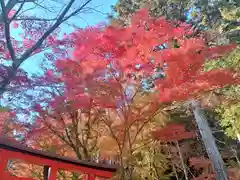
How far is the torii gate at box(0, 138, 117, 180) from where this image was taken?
394cm

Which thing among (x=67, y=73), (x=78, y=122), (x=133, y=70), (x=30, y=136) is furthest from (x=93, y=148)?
(x=133, y=70)

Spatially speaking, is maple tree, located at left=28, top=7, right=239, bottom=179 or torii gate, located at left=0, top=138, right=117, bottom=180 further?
maple tree, located at left=28, top=7, right=239, bottom=179

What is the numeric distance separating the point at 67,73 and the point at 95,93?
1.31m

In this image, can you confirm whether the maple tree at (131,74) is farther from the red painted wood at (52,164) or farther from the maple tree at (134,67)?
the red painted wood at (52,164)

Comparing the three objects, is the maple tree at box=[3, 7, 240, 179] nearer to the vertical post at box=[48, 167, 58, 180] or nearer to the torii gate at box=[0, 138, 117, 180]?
the torii gate at box=[0, 138, 117, 180]

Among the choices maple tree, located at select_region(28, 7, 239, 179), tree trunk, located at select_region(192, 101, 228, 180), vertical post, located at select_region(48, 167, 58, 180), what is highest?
maple tree, located at select_region(28, 7, 239, 179)

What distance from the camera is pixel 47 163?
4.47 m

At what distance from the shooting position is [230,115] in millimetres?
8109

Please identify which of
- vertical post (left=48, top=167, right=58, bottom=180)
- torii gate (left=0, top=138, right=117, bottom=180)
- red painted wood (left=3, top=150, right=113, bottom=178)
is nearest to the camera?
torii gate (left=0, top=138, right=117, bottom=180)

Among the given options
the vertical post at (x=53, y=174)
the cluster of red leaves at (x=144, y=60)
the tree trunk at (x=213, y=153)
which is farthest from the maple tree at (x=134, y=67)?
the tree trunk at (x=213, y=153)

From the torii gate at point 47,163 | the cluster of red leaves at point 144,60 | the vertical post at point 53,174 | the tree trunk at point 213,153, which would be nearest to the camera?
the torii gate at point 47,163

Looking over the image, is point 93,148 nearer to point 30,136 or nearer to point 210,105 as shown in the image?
point 30,136

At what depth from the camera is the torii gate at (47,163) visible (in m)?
3.94

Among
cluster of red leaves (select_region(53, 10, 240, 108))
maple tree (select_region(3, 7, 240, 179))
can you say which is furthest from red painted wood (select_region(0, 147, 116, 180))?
cluster of red leaves (select_region(53, 10, 240, 108))
